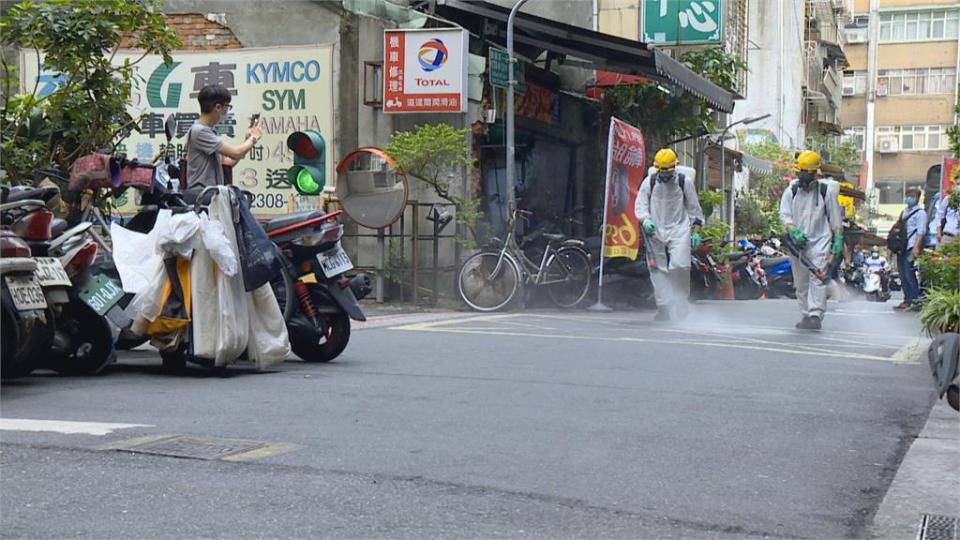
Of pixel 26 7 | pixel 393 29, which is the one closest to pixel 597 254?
pixel 393 29

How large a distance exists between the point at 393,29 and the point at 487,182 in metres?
2.92

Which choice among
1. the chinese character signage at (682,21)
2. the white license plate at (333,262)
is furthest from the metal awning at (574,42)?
the white license plate at (333,262)

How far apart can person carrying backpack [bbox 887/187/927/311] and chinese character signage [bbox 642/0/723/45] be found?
405 cm

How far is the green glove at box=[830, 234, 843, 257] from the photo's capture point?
40.9 ft

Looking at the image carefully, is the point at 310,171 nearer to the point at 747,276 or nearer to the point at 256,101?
the point at 256,101

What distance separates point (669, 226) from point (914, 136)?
2215 inches

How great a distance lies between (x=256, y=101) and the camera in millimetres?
16938

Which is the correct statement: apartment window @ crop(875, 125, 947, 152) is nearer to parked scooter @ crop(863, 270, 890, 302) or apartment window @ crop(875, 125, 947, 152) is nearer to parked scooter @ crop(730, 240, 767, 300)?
parked scooter @ crop(863, 270, 890, 302)

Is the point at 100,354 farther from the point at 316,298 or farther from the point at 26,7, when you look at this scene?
the point at 26,7

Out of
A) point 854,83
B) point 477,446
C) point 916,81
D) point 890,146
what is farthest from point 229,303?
point 854,83

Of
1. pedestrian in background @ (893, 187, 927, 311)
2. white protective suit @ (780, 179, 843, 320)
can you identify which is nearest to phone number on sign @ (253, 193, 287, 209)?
white protective suit @ (780, 179, 843, 320)

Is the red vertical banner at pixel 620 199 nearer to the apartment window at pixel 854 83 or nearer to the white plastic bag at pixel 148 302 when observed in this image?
the white plastic bag at pixel 148 302

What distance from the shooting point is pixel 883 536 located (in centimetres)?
400

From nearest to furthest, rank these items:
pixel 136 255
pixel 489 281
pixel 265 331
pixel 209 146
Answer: pixel 136 255 < pixel 265 331 < pixel 209 146 < pixel 489 281
